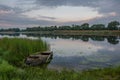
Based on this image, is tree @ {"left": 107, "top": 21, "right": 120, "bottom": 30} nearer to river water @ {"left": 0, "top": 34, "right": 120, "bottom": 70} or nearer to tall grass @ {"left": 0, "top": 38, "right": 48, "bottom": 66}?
river water @ {"left": 0, "top": 34, "right": 120, "bottom": 70}

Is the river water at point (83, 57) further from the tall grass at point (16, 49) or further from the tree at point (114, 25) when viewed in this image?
the tree at point (114, 25)

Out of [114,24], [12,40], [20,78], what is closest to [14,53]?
[12,40]

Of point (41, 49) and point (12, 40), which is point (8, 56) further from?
point (41, 49)

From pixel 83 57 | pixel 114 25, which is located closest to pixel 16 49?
pixel 83 57

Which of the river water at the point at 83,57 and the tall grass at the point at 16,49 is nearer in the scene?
the tall grass at the point at 16,49

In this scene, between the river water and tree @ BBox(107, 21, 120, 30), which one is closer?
the river water

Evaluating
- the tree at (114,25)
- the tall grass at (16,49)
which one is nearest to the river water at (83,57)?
the tall grass at (16,49)

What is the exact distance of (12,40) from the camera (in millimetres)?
23828

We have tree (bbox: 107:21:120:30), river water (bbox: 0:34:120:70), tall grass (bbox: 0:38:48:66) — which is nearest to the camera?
tall grass (bbox: 0:38:48:66)

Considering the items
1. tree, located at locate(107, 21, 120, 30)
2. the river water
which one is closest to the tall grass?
the river water

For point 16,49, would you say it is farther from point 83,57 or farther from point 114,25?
point 114,25

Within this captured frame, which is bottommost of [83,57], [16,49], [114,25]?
[83,57]

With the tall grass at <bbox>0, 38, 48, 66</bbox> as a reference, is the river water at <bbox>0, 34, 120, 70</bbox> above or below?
below

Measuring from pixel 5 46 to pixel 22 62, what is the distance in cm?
274
